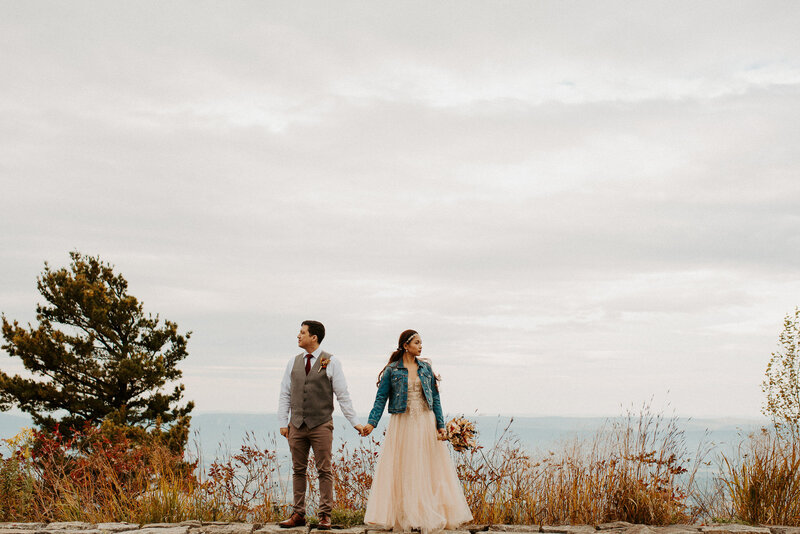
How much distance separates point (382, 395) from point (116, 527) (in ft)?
10.6

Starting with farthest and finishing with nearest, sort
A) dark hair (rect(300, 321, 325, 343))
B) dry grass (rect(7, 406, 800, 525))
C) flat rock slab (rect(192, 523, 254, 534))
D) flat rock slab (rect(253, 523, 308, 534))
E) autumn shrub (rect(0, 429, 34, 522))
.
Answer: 1. autumn shrub (rect(0, 429, 34, 522))
2. dry grass (rect(7, 406, 800, 525))
3. dark hair (rect(300, 321, 325, 343))
4. flat rock slab (rect(192, 523, 254, 534))
5. flat rock slab (rect(253, 523, 308, 534))

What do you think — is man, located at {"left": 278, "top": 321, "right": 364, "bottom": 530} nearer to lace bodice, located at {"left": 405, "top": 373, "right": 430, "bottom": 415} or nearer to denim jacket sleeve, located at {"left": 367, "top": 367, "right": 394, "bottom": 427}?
denim jacket sleeve, located at {"left": 367, "top": 367, "right": 394, "bottom": 427}

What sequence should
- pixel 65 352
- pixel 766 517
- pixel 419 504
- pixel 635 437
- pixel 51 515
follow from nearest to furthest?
pixel 419 504
pixel 766 517
pixel 635 437
pixel 51 515
pixel 65 352

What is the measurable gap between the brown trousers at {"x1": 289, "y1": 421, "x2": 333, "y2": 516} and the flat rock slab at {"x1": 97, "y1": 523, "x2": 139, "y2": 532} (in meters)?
1.86

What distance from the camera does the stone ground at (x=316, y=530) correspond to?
6.50m

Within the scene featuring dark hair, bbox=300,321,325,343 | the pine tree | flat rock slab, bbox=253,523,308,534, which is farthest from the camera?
the pine tree

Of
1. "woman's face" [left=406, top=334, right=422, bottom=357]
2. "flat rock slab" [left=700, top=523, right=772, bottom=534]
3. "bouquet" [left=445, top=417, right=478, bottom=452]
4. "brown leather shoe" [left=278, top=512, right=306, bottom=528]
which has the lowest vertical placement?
"flat rock slab" [left=700, top=523, right=772, bottom=534]

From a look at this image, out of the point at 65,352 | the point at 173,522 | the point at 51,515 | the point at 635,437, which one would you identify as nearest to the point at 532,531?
the point at 635,437

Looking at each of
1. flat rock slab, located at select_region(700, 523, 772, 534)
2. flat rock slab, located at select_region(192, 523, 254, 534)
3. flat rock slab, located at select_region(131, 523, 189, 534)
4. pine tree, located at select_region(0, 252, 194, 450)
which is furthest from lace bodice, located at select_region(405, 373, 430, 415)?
pine tree, located at select_region(0, 252, 194, 450)

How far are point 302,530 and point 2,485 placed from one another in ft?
14.5

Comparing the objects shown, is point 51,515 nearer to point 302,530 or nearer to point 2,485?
point 2,485

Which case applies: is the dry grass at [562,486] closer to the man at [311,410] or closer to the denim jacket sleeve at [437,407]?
the man at [311,410]

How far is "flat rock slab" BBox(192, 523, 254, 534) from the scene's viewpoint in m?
6.51

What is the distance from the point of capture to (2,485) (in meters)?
8.20
